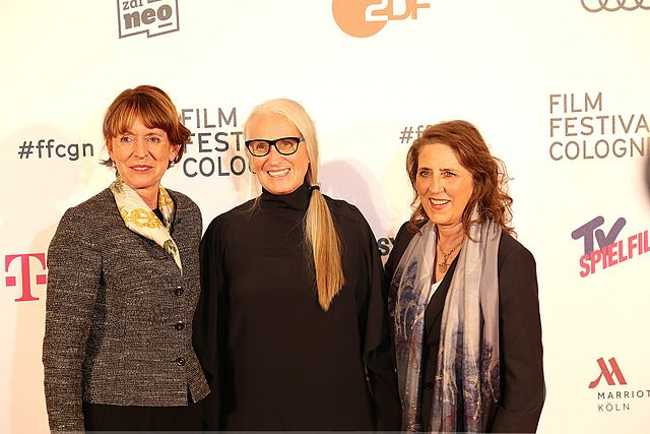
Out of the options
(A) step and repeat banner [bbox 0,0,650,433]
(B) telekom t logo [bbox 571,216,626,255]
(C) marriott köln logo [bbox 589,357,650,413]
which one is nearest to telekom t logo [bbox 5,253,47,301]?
(A) step and repeat banner [bbox 0,0,650,433]

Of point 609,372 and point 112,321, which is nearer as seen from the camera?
point 112,321

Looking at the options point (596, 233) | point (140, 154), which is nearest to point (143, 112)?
point (140, 154)

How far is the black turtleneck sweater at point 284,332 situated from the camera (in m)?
2.02

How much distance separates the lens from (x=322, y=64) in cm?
273

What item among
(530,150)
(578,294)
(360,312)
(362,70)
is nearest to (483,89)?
(530,150)

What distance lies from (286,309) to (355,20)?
1301 mm

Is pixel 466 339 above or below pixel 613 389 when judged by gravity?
above

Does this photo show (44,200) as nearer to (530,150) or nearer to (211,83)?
(211,83)

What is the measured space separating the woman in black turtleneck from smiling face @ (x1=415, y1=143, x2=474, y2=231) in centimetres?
28

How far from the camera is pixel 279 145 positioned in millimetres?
2047

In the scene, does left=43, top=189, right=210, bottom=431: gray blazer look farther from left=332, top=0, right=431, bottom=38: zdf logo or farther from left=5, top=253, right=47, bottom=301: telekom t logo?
left=332, top=0, right=431, bottom=38: zdf logo

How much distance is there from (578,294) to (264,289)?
4.84ft

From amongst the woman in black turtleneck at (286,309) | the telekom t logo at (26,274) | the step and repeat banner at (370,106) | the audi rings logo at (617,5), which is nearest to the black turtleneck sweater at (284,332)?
the woman in black turtleneck at (286,309)

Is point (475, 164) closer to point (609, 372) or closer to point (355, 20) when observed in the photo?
point (355, 20)
